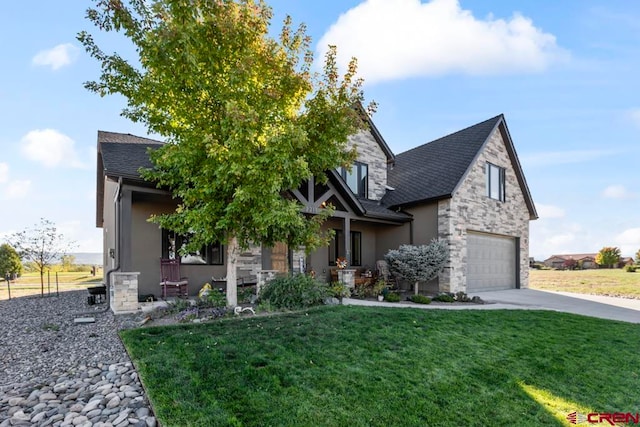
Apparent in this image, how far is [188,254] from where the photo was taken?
32.9ft

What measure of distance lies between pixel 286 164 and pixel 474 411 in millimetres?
4836

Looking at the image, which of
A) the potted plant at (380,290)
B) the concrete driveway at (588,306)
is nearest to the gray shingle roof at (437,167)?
the potted plant at (380,290)

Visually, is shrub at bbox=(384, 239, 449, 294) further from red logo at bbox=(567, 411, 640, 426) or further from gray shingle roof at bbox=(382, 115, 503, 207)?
red logo at bbox=(567, 411, 640, 426)

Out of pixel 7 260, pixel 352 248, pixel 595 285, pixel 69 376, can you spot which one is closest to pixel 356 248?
pixel 352 248

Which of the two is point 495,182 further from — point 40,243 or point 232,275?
point 40,243

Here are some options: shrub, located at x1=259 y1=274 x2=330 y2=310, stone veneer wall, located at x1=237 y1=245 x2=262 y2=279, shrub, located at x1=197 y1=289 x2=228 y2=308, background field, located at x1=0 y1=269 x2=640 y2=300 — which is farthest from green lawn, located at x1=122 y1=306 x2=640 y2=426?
background field, located at x1=0 y1=269 x2=640 y2=300

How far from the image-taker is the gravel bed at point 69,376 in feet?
11.0

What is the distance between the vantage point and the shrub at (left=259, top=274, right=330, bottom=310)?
795 centimetres

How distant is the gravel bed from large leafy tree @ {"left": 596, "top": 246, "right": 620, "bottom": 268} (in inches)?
2158

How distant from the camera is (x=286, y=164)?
21.9 ft

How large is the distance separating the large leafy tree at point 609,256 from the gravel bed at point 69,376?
2158 inches

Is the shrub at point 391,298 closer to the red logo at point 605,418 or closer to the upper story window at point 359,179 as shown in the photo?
the upper story window at point 359,179

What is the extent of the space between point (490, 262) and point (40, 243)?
57.7 feet

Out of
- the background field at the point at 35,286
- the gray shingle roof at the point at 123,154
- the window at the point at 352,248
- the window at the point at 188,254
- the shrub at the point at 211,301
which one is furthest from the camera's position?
the background field at the point at 35,286
